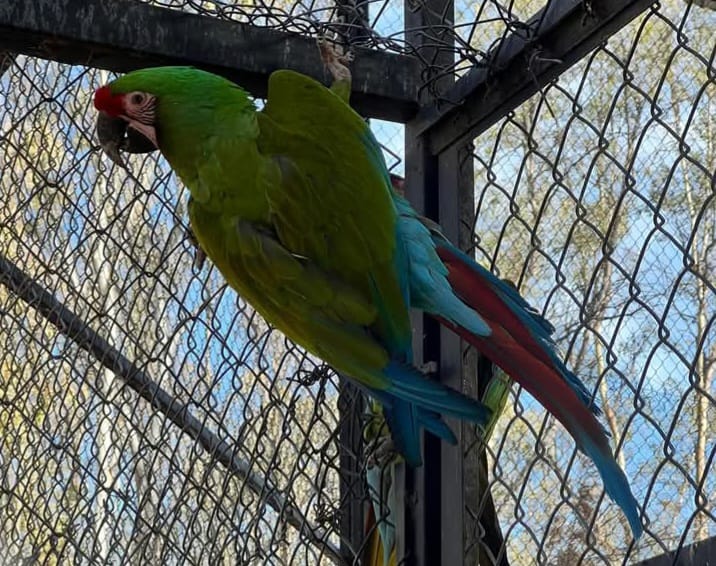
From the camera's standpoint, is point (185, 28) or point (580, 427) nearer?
point (580, 427)

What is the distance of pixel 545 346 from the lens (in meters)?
1.09

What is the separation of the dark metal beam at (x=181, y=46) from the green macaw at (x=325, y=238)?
0.08 metres

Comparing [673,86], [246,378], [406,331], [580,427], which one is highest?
[673,86]

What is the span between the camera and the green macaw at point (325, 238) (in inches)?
45.1

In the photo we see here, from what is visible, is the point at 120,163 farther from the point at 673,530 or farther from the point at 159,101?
the point at 673,530

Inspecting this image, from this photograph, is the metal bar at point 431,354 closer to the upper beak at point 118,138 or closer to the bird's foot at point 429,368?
the bird's foot at point 429,368

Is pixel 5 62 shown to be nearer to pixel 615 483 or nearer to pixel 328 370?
pixel 328 370

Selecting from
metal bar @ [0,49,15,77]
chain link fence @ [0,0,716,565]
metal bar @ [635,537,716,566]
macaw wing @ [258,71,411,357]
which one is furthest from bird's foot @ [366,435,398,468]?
metal bar @ [0,49,15,77]

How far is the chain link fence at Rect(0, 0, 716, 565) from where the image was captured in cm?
142

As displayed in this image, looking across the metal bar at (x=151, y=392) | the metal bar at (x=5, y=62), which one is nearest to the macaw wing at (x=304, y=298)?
the metal bar at (x=151, y=392)

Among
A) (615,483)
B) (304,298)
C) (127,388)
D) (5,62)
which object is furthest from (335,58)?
(5,62)

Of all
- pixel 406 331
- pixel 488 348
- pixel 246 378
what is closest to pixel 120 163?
pixel 406 331

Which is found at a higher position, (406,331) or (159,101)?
(159,101)

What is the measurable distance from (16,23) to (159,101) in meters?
0.19
